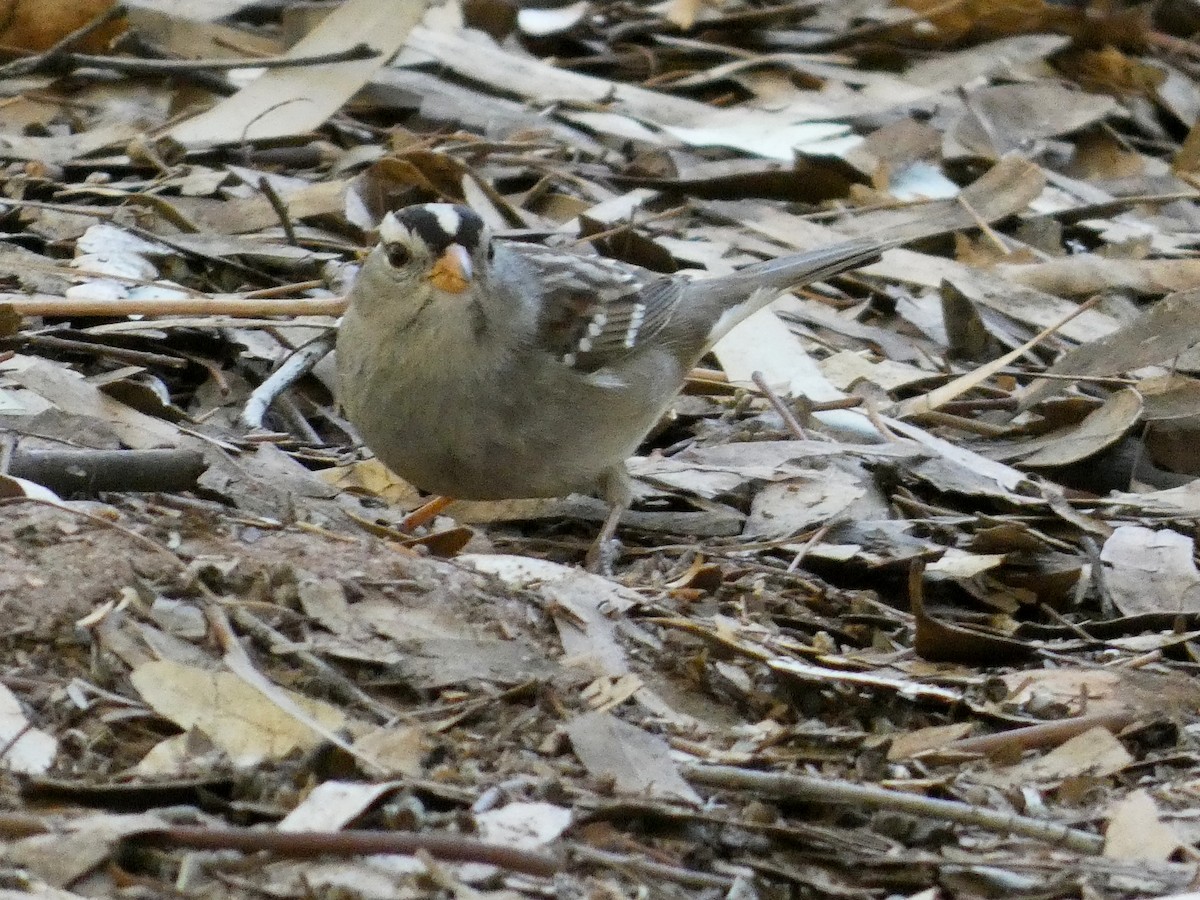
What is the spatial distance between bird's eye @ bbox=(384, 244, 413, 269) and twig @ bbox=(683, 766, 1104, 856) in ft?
6.44

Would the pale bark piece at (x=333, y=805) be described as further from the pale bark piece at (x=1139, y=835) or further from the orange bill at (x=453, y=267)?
the orange bill at (x=453, y=267)

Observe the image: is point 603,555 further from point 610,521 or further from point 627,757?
point 627,757

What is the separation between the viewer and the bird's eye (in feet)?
15.1

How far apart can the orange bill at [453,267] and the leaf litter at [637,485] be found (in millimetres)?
621

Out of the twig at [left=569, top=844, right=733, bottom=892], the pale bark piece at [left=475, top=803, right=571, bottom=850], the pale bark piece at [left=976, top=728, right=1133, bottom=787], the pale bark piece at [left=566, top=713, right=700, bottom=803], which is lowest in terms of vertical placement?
the pale bark piece at [left=976, top=728, right=1133, bottom=787]

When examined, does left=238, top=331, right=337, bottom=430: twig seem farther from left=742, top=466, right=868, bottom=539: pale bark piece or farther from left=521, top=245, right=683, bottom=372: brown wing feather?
left=742, top=466, right=868, bottom=539: pale bark piece

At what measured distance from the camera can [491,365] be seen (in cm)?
468

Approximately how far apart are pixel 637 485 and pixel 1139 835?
85.5 inches

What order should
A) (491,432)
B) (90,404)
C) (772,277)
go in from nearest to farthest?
(90,404) → (491,432) → (772,277)

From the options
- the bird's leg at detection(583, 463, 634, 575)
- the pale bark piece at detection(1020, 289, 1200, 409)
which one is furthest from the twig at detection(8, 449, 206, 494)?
the pale bark piece at detection(1020, 289, 1200, 409)

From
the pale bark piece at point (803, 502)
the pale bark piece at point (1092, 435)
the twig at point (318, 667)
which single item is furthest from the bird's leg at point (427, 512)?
the pale bark piece at point (1092, 435)

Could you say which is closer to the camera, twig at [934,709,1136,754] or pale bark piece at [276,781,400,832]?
pale bark piece at [276,781,400,832]

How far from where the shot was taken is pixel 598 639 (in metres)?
3.67

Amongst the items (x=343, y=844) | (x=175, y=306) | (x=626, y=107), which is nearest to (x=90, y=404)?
Answer: (x=175, y=306)
